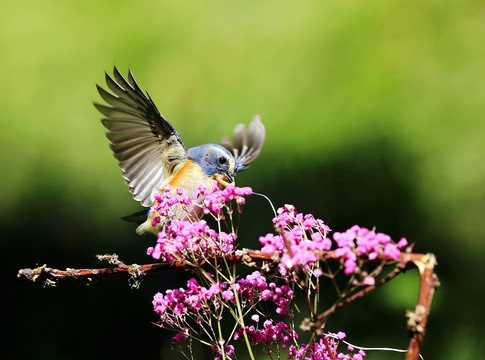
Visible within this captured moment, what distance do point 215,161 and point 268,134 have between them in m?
1.29

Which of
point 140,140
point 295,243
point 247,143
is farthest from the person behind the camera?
point 247,143

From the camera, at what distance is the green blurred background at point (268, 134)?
2525mm

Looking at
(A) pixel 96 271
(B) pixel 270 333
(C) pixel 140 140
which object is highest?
(C) pixel 140 140

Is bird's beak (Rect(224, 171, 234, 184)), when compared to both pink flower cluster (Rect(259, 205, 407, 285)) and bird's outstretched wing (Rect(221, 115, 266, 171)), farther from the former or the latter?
pink flower cluster (Rect(259, 205, 407, 285))

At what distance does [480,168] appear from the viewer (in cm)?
287

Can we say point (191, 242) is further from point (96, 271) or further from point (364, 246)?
point (364, 246)

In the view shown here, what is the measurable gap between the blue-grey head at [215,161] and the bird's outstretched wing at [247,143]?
0.18m

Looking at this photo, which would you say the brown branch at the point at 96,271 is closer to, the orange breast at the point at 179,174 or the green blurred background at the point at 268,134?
the orange breast at the point at 179,174

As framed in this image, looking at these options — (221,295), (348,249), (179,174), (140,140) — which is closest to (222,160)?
(179,174)

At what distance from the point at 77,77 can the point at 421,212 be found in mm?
2490

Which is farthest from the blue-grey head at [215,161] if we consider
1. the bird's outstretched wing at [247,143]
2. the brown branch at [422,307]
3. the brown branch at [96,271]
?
the brown branch at [422,307]

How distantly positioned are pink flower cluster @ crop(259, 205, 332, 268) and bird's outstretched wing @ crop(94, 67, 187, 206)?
88 centimetres

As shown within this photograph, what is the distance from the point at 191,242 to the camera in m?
0.90

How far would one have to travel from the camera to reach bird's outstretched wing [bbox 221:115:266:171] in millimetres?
2121
